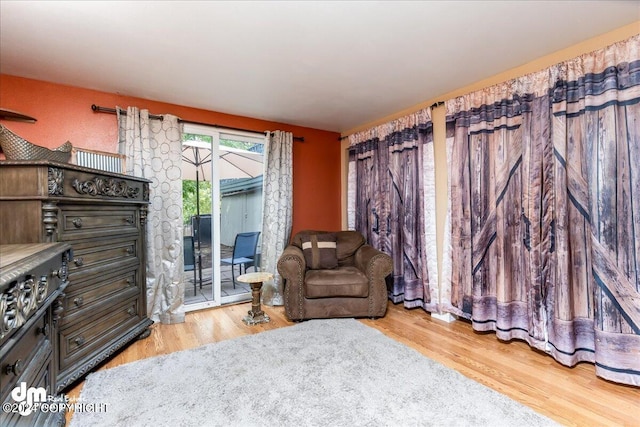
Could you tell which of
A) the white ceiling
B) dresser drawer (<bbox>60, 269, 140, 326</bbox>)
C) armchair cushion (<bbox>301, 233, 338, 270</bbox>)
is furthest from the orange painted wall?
dresser drawer (<bbox>60, 269, 140, 326</bbox>)

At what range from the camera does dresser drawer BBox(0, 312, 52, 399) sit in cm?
89

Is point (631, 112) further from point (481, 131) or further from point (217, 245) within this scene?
point (217, 245)

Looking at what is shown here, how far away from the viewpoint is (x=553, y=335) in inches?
83.4

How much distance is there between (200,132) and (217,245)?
135 centimetres

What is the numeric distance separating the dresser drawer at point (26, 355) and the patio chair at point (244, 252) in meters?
2.20

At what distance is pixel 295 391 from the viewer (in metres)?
1.78

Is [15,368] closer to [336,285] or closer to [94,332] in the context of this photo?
[94,332]

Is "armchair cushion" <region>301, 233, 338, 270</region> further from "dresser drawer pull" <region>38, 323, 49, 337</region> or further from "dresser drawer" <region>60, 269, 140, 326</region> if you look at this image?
"dresser drawer pull" <region>38, 323, 49, 337</region>

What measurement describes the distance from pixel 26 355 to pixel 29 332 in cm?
9

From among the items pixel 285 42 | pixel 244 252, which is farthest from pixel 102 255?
pixel 285 42

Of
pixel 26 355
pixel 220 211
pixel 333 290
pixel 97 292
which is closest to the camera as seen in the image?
pixel 26 355

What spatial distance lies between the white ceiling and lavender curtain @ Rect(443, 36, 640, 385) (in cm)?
36

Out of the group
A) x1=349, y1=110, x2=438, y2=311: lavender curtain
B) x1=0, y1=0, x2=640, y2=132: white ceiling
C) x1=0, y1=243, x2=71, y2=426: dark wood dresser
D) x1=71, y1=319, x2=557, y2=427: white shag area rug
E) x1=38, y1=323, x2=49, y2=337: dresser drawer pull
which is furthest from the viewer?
x1=349, y1=110, x2=438, y2=311: lavender curtain

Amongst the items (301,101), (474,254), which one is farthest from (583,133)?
(301,101)
